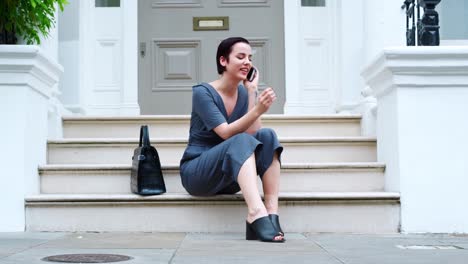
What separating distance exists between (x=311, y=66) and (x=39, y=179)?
2.73m

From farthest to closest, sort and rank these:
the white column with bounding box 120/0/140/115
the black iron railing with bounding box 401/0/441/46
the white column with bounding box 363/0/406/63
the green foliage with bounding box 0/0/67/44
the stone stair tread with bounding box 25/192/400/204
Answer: the white column with bounding box 120/0/140/115
the white column with bounding box 363/0/406/63
the black iron railing with bounding box 401/0/441/46
the green foliage with bounding box 0/0/67/44
the stone stair tread with bounding box 25/192/400/204

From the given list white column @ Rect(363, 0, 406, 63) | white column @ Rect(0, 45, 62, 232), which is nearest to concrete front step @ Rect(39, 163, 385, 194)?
white column @ Rect(0, 45, 62, 232)

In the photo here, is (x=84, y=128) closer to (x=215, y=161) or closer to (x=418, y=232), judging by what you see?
(x=215, y=161)

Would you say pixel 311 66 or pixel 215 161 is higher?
pixel 311 66

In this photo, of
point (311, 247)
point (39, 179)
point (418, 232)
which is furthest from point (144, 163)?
point (418, 232)

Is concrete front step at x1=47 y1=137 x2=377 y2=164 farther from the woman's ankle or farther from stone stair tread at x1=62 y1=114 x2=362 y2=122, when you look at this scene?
the woman's ankle

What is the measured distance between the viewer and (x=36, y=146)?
469 centimetres

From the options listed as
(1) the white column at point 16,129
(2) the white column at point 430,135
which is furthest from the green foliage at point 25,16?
(2) the white column at point 430,135

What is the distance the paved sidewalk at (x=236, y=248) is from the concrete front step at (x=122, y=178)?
17.9 inches

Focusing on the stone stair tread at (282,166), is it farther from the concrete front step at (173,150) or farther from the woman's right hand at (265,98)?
the woman's right hand at (265,98)

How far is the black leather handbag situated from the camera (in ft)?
14.3

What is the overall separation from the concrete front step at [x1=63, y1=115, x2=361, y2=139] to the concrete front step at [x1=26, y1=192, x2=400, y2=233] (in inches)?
47.1

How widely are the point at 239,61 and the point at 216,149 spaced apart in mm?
499

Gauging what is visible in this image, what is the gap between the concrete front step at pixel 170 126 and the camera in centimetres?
552
